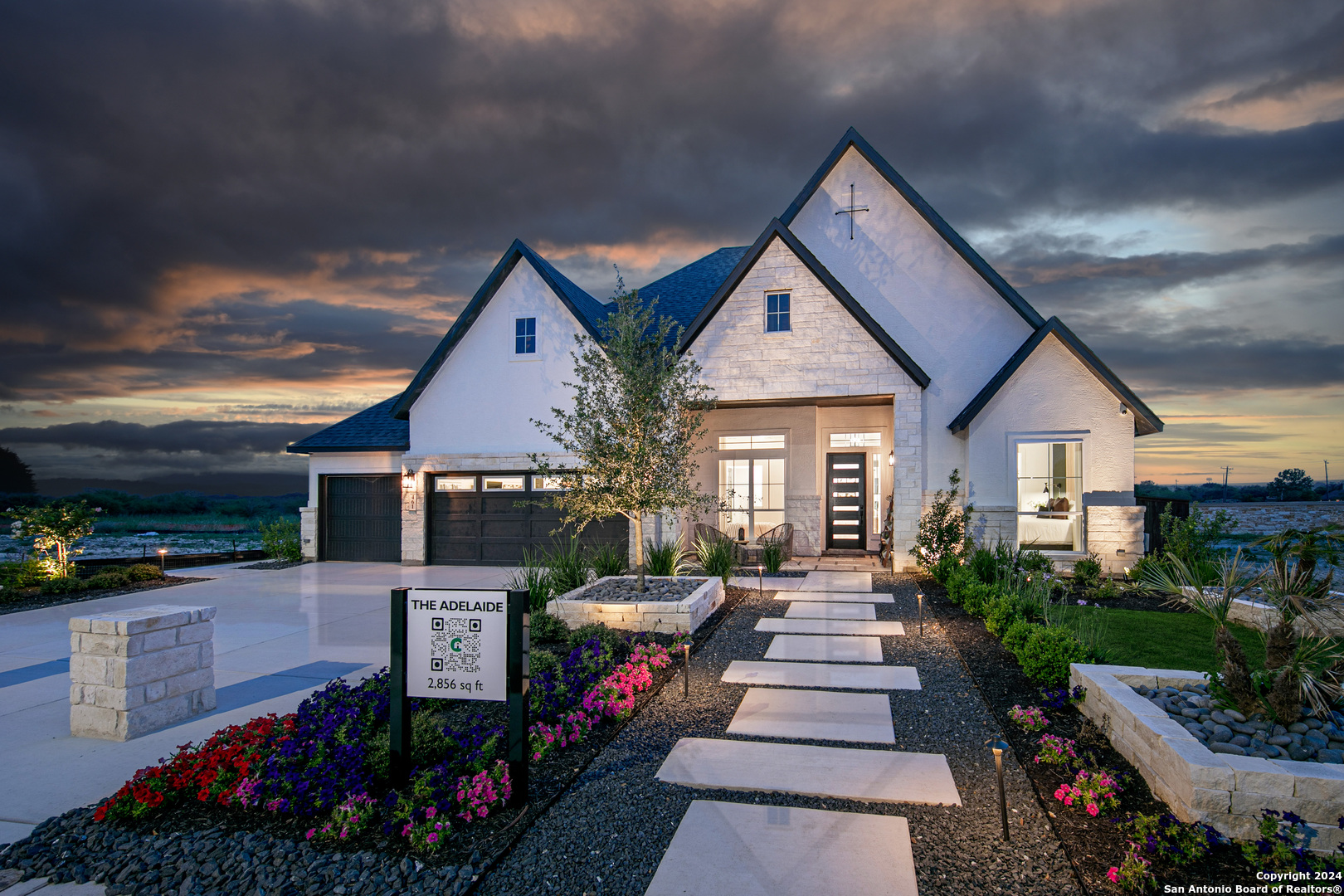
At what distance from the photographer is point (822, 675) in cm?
641

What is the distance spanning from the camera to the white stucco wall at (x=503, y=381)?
14.7m

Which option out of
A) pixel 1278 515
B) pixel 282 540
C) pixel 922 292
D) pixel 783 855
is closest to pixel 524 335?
pixel 282 540

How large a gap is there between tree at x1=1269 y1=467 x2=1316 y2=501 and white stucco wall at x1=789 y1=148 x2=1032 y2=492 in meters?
25.8

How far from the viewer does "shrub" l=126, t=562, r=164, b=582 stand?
12.5 meters

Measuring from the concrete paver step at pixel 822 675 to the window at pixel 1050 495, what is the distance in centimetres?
735

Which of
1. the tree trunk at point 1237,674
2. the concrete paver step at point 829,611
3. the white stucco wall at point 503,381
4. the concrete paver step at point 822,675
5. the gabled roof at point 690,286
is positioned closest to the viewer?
the tree trunk at point 1237,674

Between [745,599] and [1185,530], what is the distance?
6966mm

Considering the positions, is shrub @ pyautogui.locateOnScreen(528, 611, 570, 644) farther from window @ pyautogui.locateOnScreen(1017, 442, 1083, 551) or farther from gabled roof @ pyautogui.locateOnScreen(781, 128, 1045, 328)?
gabled roof @ pyautogui.locateOnScreen(781, 128, 1045, 328)

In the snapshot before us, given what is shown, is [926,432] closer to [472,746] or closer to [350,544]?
[472,746]

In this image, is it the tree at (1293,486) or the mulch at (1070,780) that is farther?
the tree at (1293,486)

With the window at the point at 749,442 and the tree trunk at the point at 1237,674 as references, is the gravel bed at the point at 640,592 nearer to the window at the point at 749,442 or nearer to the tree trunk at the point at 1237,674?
the tree trunk at the point at 1237,674

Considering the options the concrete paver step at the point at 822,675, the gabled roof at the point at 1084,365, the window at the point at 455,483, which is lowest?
the concrete paver step at the point at 822,675

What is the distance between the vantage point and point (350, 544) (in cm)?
1631

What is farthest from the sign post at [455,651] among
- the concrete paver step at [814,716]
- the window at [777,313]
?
the window at [777,313]
